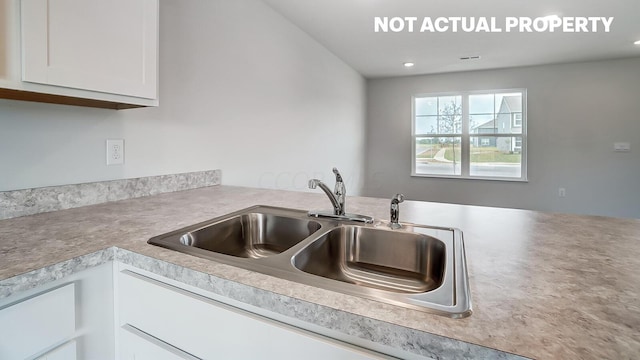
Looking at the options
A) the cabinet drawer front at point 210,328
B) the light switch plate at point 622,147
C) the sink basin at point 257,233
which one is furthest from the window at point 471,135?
the cabinet drawer front at point 210,328

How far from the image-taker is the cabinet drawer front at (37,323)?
0.61 m

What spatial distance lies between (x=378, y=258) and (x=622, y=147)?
5383mm

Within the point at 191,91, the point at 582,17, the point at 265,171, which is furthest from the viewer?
the point at 582,17

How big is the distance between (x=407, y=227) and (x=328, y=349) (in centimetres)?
56

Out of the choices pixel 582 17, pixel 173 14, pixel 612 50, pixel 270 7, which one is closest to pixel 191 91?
pixel 173 14

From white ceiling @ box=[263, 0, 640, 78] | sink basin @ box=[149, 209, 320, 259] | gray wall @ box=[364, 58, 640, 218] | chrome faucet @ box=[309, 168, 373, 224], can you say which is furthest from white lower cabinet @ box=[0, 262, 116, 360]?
gray wall @ box=[364, 58, 640, 218]

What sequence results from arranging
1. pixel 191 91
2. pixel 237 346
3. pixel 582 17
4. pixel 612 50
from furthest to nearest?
pixel 612 50, pixel 582 17, pixel 191 91, pixel 237 346

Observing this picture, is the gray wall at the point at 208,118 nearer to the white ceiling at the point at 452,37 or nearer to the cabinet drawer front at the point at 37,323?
the white ceiling at the point at 452,37

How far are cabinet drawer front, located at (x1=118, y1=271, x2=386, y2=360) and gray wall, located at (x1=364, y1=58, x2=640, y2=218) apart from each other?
17.3 ft

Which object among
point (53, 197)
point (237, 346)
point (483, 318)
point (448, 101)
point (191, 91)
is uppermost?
point (448, 101)

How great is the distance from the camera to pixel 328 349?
541mm

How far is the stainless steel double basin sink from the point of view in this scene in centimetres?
73

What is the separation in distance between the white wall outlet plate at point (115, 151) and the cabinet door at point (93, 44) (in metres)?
0.35

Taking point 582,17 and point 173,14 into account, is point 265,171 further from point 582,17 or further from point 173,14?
point 582,17
